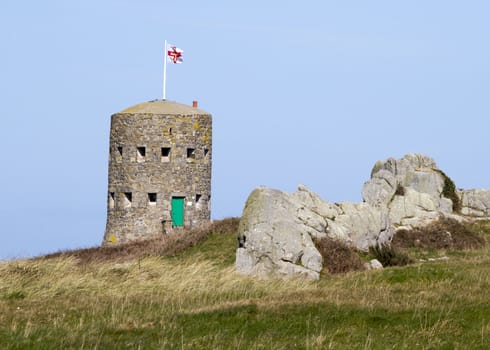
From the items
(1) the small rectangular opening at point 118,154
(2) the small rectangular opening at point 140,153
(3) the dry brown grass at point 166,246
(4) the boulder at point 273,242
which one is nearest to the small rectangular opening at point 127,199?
(1) the small rectangular opening at point 118,154

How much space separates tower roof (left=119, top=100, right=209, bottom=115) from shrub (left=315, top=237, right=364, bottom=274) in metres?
21.6

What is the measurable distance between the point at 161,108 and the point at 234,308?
3324 cm

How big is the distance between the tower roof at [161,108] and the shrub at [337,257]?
71.0 ft

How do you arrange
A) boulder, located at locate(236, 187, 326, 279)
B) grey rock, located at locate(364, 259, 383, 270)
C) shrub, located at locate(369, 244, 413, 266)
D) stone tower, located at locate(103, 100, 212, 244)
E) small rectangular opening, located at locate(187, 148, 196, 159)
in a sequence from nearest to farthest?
boulder, located at locate(236, 187, 326, 279) → grey rock, located at locate(364, 259, 383, 270) → shrub, located at locate(369, 244, 413, 266) → stone tower, located at locate(103, 100, 212, 244) → small rectangular opening, located at locate(187, 148, 196, 159)

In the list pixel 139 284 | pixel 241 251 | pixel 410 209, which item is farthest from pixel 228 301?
pixel 410 209

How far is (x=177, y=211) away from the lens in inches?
1978

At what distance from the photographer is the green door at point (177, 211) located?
50062mm

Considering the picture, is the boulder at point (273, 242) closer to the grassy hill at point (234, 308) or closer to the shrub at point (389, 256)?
the grassy hill at point (234, 308)

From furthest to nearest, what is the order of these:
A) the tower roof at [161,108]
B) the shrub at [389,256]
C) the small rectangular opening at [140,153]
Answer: the tower roof at [161,108], the small rectangular opening at [140,153], the shrub at [389,256]

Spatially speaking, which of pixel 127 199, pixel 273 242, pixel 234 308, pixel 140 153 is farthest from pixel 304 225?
pixel 127 199

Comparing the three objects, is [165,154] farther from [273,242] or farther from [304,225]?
[273,242]

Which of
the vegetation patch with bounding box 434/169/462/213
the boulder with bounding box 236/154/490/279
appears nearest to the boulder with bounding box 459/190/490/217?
the vegetation patch with bounding box 434/169/462/213

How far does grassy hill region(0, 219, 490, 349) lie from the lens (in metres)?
15.2

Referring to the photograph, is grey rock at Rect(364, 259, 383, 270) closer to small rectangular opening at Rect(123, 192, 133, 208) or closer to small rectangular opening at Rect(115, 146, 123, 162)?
small rectangular opening at Rect(123, 192, 133, 208)
